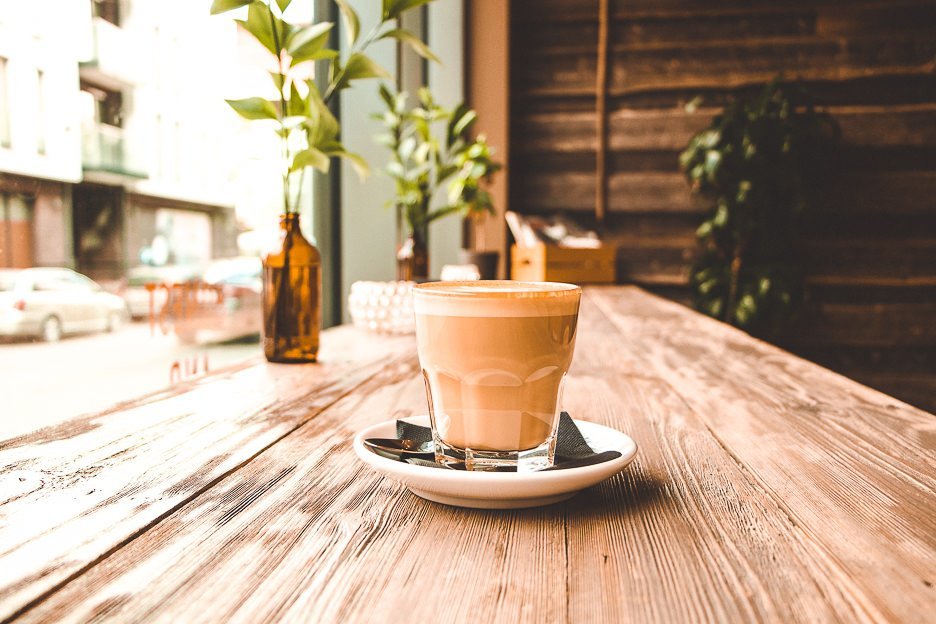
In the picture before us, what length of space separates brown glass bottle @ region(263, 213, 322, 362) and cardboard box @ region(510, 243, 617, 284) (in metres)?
1.76

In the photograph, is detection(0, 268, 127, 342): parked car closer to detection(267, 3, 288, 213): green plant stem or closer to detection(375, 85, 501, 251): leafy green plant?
detection(267, 3, 288, 213): green plant stem

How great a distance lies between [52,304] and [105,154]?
0.26 meters

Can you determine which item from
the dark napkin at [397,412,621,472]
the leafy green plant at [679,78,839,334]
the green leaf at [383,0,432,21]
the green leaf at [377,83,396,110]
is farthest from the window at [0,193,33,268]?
the leafy green plant at [679,78,839,334]

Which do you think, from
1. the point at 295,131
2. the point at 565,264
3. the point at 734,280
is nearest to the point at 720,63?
the point at 734,280

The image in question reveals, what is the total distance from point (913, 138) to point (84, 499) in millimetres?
3941

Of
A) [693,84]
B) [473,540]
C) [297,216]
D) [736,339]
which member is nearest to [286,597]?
[473,540]

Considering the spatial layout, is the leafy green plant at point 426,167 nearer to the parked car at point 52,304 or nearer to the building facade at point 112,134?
the building facade at point 112,134

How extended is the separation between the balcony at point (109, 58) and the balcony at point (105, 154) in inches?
2.8

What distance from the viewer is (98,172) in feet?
3.55

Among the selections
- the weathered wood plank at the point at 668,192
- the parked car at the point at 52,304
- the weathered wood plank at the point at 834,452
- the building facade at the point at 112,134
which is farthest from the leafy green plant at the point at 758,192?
the parked car at the point at 52,304

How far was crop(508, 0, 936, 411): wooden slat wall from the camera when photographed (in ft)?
11.1

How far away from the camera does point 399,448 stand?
493 millimetres

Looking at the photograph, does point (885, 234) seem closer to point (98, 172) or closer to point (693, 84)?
point (693, 84)

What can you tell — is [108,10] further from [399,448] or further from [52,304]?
[399,448]
